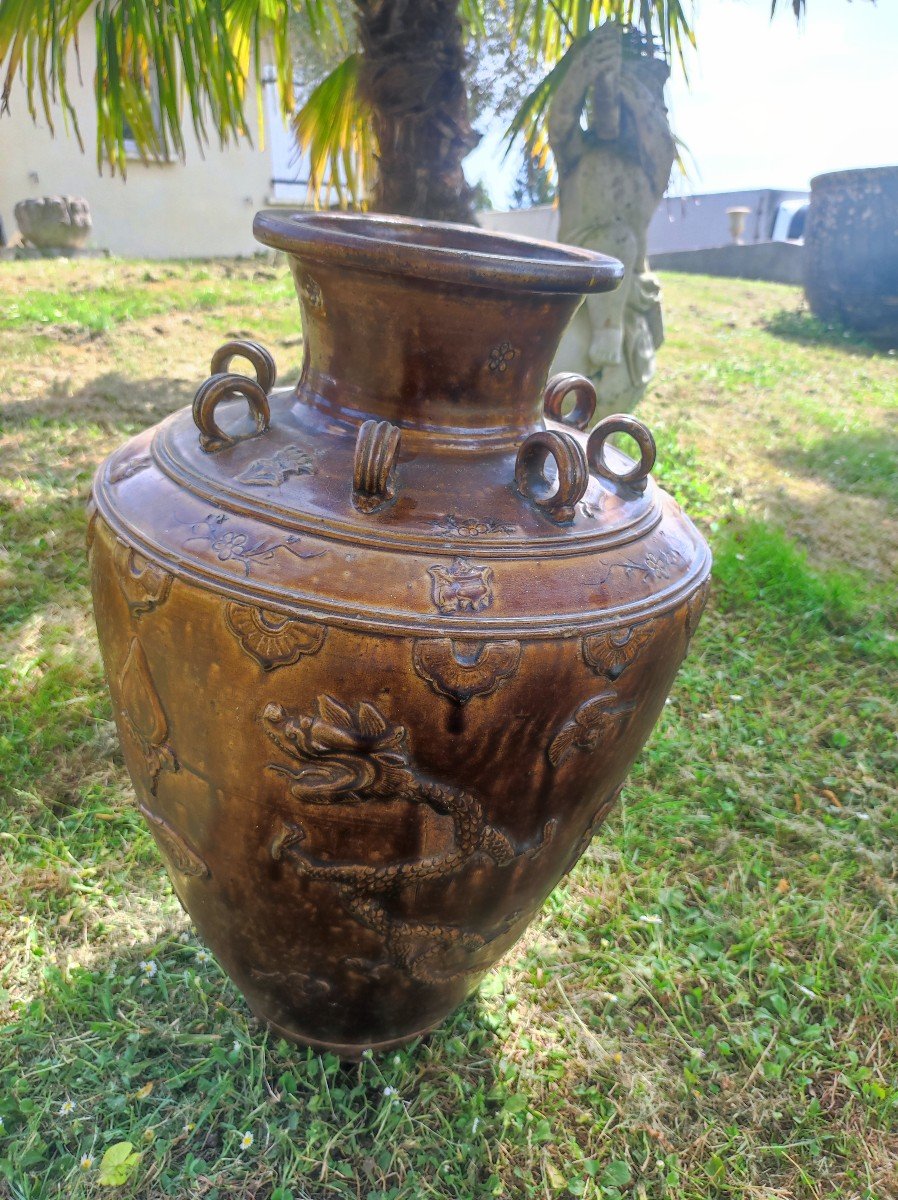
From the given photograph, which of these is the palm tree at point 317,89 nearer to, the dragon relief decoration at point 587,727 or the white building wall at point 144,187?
the dragon relief decoration at point 587,727

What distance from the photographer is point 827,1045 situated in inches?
80.2

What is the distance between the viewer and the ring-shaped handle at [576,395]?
1.60m

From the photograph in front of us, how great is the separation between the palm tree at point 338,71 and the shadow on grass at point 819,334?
5990mm

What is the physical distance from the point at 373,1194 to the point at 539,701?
1.10 meters

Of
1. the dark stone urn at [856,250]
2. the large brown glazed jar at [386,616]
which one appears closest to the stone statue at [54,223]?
the dark stone urn at [856,250]

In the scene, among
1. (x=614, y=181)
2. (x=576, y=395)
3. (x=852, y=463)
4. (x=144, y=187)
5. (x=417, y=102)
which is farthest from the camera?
(x=144, y=187)

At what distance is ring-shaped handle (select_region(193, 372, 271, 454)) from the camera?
49.8 inches

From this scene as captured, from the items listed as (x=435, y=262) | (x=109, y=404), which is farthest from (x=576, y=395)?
(x=109, y=404)

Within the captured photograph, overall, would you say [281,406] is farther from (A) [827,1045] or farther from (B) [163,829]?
(A) [827,1045]

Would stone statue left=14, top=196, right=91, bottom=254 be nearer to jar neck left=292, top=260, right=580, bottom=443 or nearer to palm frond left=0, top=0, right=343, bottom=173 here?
palm frond left=0, top=0, right=343, bottom=173

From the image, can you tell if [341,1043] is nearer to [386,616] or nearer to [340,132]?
[386,616]

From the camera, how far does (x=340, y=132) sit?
161 inches

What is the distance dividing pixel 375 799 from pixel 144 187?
40.4 feet

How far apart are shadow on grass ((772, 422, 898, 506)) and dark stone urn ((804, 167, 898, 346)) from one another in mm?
3989
